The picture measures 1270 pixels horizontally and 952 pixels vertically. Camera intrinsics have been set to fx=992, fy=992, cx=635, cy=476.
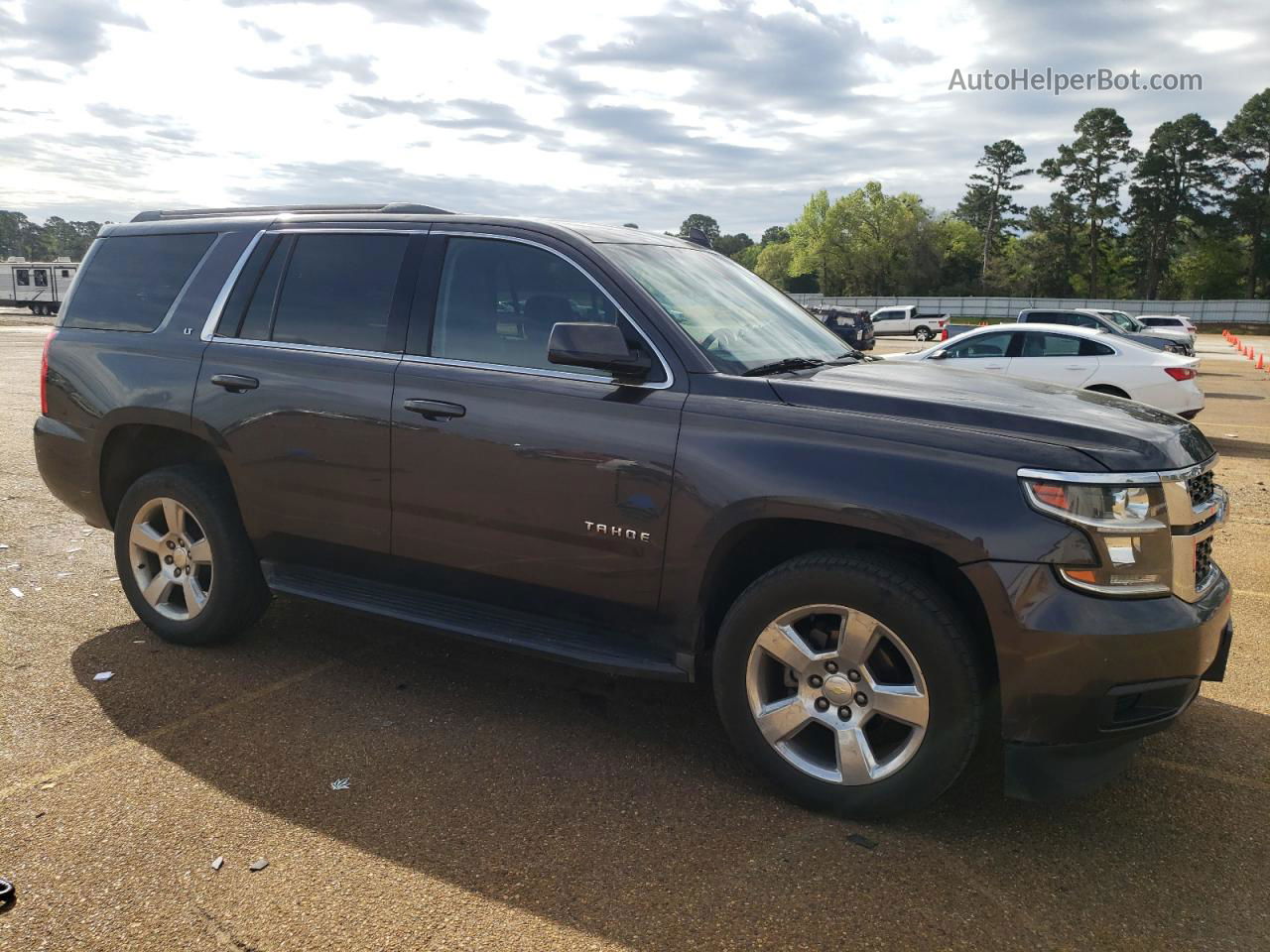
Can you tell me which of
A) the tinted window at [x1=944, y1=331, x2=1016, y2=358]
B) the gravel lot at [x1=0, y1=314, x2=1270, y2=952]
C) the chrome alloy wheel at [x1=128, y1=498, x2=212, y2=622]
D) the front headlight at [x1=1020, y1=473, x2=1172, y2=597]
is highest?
the tinted window at [x1=944, y1=331, x2=1016, y2=358]

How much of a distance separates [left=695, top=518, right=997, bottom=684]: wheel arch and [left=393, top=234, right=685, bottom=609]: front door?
0.23 m

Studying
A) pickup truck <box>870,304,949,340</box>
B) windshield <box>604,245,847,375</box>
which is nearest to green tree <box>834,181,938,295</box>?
pickup truck <box>870,304,949,340</box>

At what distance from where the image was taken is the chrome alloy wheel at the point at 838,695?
3074mm

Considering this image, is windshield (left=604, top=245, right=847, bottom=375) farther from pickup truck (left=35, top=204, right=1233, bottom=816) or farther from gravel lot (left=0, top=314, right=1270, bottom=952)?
gravel lot (left=0, top=314, right=1270, bottom=952)

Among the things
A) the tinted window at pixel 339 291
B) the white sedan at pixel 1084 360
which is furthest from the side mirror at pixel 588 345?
the white sedan at pixel 1084 360

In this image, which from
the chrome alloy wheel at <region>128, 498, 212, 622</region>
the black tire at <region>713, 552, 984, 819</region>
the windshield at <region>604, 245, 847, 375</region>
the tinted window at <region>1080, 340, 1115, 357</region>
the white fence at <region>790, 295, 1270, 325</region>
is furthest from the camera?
the white fence at <region>790, 295, 1270, 325</region>

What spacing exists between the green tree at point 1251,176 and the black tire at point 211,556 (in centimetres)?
8704

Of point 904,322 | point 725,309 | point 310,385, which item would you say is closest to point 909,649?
point 725,309

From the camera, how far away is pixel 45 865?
295 centimetres

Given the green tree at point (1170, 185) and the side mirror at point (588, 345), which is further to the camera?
the green tree at point (1170, 185)

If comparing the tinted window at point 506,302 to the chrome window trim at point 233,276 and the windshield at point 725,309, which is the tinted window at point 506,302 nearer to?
the windshield at point 725,309

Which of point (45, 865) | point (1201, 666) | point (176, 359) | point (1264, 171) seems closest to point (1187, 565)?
point (1201, 666)

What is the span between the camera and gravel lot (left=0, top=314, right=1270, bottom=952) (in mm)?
2701

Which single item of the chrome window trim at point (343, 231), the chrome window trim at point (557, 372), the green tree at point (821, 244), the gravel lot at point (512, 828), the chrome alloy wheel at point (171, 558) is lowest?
the gravel lot at point (512, 828)
